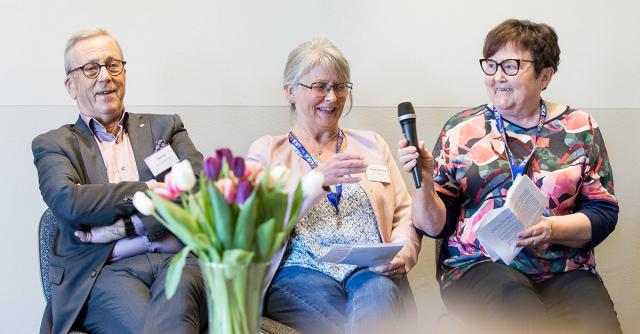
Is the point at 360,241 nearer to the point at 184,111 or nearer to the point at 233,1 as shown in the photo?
the point at 184,111

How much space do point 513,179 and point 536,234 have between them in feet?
0.89

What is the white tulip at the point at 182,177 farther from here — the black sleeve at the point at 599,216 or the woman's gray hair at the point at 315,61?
the black sleeve at the point at 599,216

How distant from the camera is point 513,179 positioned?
2625 mm

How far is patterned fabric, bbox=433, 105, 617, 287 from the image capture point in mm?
2611

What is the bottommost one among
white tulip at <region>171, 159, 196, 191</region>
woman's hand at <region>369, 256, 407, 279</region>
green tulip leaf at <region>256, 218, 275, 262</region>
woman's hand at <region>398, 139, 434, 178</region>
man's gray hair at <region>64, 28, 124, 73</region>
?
woman's hand at <region>369, 256, 407, 279</region>

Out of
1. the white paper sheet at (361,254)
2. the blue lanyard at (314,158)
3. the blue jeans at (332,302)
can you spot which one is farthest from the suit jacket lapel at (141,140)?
the white paper sheet at (361,254)

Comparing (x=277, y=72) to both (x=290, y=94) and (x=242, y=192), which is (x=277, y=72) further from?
(x=242, y=192)

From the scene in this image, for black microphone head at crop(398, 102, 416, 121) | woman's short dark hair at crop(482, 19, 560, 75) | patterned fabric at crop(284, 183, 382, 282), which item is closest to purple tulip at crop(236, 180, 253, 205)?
black microphone head at crop(398, 102, 416, 121)

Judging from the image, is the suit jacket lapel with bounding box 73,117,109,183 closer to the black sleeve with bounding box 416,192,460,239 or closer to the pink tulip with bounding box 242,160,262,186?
the black sleeve with bounding box 416,192,460,239

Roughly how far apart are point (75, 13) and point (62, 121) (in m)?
0.47

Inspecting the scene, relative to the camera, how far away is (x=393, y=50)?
11.0 ft

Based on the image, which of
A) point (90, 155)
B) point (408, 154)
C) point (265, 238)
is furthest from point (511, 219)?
point (90, 155)

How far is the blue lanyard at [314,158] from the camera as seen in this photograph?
108 inches

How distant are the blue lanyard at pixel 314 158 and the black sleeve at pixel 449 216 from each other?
1.16 feet
